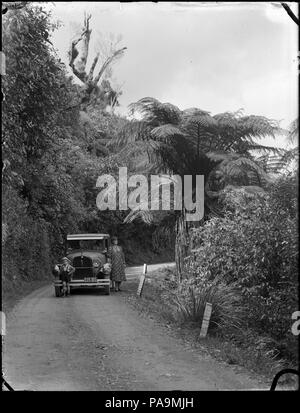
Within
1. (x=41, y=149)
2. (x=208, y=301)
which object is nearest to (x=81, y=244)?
(x=208, y=301)

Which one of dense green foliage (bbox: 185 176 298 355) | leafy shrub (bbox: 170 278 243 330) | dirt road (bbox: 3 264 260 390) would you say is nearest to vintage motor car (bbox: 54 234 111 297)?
dirt road (bbox: 3 264 260 390)

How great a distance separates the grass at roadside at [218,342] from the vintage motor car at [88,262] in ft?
2.65

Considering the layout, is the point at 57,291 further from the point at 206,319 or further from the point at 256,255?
the point at 256,255

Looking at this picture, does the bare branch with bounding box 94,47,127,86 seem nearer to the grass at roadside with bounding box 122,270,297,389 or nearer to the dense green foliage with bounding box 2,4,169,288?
the dense green foliage with bounding box 2,4,169,288

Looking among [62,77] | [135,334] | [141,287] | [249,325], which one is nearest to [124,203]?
[62,77]

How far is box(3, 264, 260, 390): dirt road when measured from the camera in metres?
2.94

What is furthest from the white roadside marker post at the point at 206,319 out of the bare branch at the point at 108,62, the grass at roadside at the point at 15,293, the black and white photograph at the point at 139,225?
the bare branch at the point at 108,62

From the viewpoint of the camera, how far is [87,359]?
3.64 meters

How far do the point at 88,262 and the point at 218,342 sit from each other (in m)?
4.47

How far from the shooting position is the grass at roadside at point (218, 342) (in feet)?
12.7

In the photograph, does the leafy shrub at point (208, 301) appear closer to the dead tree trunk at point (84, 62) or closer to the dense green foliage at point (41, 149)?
the dense green foliage at point (41, 149)

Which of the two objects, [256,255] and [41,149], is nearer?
[41,149]

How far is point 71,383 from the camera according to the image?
9.64 ft

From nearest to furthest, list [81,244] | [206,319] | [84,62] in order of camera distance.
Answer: [84,62]
[206,319]
[81,244]
